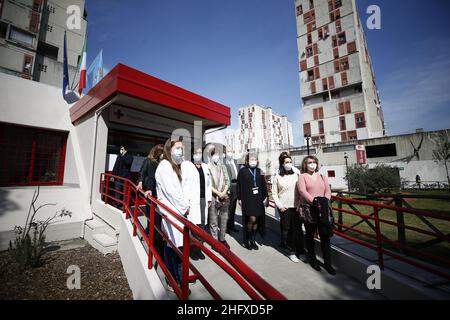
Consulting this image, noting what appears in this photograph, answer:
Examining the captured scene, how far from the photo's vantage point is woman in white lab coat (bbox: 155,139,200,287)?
2.52m

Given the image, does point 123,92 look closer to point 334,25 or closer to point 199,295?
point 199,295

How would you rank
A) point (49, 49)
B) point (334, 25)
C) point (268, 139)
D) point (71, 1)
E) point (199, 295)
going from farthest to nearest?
point (268, 139), point (334, 25), point (71, 1), point (49, 49), point (199, 295)

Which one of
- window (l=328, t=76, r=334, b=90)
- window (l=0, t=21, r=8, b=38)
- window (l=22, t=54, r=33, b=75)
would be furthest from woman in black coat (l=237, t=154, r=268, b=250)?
window (l=328, t=76, r=334, b=90)

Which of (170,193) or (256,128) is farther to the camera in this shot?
(256,128)

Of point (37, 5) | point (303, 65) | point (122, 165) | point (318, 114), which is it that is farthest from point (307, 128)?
point (37, 5)

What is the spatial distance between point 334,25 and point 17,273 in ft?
158

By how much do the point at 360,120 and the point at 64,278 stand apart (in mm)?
39878

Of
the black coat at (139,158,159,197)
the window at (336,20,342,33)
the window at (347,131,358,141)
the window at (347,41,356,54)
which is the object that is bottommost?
the black coat at (139,158,159,197)

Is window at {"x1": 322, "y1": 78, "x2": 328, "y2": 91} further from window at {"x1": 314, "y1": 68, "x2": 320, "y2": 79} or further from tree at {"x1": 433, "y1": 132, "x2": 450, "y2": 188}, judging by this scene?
tree at {"x1": 433, "y1": 132, "x2": 450, "y2": 188}

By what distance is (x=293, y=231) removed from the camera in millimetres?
3764

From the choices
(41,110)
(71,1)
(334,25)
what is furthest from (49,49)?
(334,25)

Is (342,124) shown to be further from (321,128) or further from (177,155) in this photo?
(177,155)

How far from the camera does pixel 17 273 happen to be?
358 cm

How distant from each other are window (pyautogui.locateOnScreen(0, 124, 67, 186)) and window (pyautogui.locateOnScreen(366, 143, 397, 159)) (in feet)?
108
